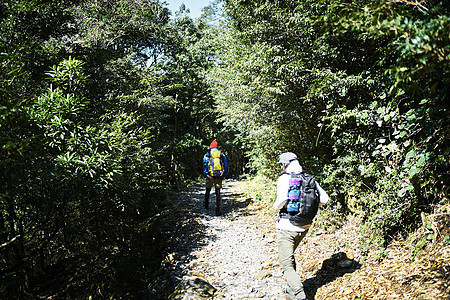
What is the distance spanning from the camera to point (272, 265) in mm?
5289

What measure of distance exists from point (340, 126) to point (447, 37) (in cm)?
384

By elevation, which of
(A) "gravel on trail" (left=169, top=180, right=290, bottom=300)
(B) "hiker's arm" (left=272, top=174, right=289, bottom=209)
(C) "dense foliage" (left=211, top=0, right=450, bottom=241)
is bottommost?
(A) "gravel on trail" (left=169, top=180, right=290, bottom=300)

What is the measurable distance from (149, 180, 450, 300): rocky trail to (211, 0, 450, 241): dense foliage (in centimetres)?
68

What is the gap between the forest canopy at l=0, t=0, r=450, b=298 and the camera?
3457 millimetres

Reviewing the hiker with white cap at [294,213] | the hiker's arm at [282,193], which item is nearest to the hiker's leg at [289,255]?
the hiker with white cap at [294,213]

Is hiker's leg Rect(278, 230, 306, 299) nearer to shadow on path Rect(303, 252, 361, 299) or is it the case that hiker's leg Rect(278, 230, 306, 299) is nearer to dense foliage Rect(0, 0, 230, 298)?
shadow on path Rect(303, 252, 361, 299)

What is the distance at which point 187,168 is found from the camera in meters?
20.4

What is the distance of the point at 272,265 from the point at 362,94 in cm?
400

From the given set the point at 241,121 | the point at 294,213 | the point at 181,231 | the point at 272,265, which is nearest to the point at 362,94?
the point at 294,213

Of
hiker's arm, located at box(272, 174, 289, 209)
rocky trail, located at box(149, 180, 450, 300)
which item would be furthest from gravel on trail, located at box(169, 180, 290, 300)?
hiker's arm, located at box(272, 174, 289, 209)

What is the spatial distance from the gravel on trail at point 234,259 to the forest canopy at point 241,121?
4.68 feet

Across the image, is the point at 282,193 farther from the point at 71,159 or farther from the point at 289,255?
the point at 71,159

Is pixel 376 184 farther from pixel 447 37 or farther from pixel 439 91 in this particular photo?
pixel 447 37

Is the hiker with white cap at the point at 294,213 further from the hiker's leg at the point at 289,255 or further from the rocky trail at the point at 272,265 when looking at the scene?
the rocky trail at the point at 272,265
